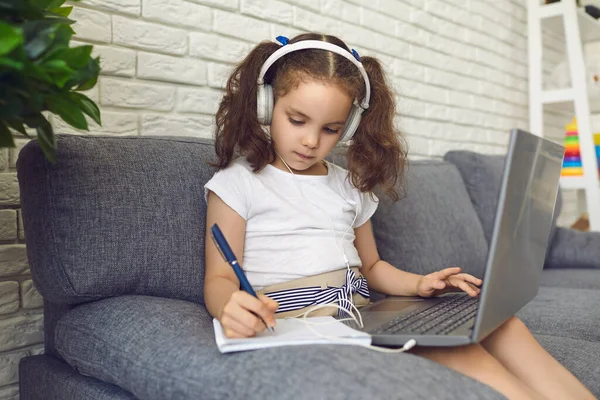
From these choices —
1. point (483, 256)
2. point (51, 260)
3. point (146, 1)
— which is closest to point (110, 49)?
point (146, 1)

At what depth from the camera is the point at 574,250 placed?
7.79 ft

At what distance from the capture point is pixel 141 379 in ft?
2.97

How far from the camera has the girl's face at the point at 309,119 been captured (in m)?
1.21

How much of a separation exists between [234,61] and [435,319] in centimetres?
100

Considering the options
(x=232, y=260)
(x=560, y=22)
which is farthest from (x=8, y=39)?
(x=560, y=22)

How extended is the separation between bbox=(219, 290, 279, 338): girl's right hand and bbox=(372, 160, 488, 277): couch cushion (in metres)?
0.89

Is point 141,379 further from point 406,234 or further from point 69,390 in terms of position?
point 406,234

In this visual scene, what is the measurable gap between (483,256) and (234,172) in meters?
1.10

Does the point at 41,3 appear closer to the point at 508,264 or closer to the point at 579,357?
the point at 508,264

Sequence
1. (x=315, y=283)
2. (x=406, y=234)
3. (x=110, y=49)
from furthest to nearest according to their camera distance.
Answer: (x=406, y=234) → (x=110, y=49) → (x=315, y=283)

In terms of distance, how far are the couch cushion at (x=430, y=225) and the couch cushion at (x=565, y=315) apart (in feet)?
0.88

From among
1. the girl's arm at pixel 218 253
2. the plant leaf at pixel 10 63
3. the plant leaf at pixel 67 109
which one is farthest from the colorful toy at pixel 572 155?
the plant leaf at pixel 10 63

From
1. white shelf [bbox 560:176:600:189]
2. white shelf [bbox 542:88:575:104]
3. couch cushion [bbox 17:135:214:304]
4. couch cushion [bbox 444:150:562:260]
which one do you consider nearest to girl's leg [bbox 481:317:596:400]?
couch cushion [bbox 17:135:214:304]

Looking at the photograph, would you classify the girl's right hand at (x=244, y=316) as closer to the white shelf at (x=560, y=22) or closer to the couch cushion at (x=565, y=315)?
the couch cushion at (x=565, y=315)
